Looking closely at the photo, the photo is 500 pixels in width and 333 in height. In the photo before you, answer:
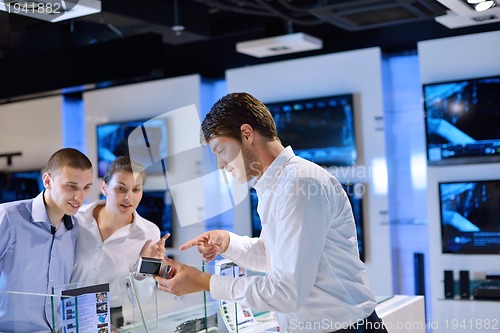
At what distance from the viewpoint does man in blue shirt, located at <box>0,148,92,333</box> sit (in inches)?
119

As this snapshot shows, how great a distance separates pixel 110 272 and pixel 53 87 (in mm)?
3047

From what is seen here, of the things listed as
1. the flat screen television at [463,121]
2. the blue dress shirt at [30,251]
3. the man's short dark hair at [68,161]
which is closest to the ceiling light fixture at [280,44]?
→ the flat screen television at [463,121]

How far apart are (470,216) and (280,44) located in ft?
6.40

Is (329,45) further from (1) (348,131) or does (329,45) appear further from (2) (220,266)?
(2) (220,266)

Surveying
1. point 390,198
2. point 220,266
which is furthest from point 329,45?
point 220,266

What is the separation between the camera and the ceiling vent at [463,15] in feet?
12.6

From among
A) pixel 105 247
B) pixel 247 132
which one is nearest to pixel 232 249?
pixel 247 132

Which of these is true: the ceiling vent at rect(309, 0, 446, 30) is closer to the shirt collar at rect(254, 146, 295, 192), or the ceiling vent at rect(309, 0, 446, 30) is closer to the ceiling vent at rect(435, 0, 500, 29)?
the ceiling vent at rect(435, 0, 500, 29)

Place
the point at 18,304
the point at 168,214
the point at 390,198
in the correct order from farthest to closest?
the point at 168,214, the point at 390,198, the point at 18,304

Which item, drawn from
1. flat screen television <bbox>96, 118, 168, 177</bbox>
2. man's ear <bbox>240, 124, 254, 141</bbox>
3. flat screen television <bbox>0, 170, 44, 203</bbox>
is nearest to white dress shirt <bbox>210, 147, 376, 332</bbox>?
man's ear <bbox>240, 124, 254, 141</bbox>

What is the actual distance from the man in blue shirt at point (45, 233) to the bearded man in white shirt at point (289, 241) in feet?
3.82

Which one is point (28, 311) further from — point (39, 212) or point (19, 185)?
point (19, 185)

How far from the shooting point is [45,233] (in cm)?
309

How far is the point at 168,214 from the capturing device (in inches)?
255
